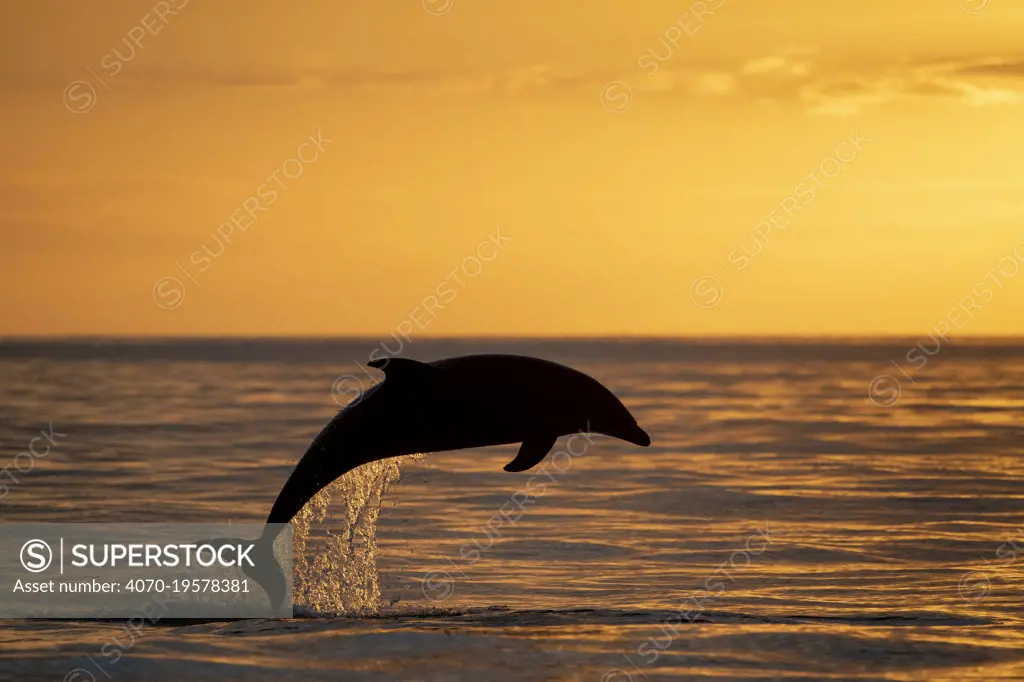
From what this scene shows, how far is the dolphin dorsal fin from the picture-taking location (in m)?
15.8

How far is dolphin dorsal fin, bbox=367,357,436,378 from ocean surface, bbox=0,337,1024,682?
9.93ft

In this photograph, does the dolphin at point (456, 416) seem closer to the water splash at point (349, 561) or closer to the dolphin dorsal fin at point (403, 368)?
the dolphin dorsal fin at point (403, 368)

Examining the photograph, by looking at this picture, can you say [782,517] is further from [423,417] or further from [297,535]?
[423,417]

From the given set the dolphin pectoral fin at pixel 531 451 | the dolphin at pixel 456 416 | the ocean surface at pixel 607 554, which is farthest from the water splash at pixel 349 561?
the dolphin pectoral fin at pixel 531 451

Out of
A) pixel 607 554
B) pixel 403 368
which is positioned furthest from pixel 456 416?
pixel 607 554

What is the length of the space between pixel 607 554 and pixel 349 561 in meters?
4.01

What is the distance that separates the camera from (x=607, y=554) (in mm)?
21688

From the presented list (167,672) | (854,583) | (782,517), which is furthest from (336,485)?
(782,517)

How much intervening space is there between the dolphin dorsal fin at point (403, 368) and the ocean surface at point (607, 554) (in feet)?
9.93

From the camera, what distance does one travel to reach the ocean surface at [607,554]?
50.6 feet

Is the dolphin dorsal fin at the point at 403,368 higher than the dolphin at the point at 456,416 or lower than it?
higher

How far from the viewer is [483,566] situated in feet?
68.3

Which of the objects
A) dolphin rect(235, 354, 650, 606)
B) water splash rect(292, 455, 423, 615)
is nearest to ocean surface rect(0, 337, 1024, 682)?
water splash rect(292, 455, 423, 615)

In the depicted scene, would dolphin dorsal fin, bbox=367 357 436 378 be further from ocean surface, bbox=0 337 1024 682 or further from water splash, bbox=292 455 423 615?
ocean surface, bbox=0 337 1024 682
